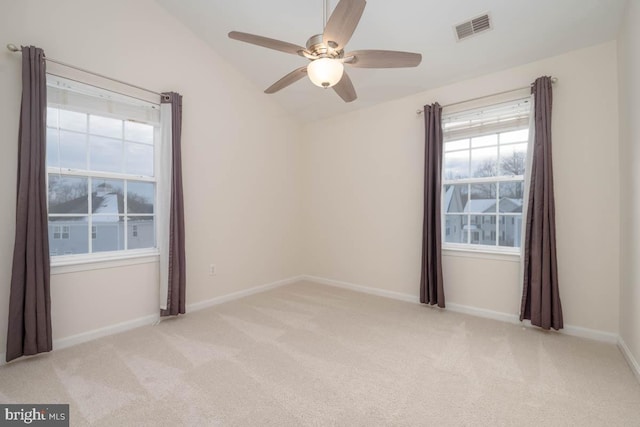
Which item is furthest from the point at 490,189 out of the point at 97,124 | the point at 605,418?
the point at 97,124

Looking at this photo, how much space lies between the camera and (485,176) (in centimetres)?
331

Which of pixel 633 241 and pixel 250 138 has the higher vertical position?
pixel 250 138

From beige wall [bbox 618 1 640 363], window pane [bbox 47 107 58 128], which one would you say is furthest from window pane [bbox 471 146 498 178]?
window pane [bbox 47 107 58 128]

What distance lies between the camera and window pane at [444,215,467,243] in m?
3.48

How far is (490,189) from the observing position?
3287mm

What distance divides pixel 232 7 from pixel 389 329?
11.7 feet

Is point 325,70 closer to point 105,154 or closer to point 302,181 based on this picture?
point 105,154

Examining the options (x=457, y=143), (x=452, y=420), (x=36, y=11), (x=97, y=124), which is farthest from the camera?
(x=457, y=143)

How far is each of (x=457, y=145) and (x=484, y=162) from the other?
37cm

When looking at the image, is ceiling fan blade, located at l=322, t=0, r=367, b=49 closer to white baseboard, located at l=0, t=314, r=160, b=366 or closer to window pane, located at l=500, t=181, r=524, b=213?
window pane, located at l=500, t=181, r=524, b=213

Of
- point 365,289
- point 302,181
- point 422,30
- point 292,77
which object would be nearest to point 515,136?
point 422,30

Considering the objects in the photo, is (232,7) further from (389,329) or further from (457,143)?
(389,329)

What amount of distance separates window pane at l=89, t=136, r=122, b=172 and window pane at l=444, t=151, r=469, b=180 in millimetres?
3572

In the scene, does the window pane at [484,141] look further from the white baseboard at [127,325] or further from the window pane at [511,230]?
the white baseboard at [127,325]
